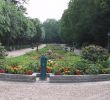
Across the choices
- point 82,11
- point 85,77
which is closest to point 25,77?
point 85,77

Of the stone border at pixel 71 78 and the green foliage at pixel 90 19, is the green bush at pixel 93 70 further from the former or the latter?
the green foliage at pixel 90 19

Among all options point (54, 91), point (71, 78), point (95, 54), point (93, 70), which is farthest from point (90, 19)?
point (54, 91)

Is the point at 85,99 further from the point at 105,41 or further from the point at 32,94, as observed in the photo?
the point at 105,41

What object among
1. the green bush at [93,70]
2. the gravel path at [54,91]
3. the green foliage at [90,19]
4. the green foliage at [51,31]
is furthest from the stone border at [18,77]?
the green foliage at [51,31]

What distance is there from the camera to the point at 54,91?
13.5 metres

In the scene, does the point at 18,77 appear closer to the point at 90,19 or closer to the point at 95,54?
Answer: the point at 95,54

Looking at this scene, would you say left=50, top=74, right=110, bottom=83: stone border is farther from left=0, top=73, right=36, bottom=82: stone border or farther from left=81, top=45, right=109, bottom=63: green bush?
left=81, top=45, right=109, bottom=63: green bush

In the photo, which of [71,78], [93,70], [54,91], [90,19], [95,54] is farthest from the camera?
[90,19]

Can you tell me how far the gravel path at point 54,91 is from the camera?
12172 mm

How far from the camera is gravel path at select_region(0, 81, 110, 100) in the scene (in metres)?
12.2

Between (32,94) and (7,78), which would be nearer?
(32,94)

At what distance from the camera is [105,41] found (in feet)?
204

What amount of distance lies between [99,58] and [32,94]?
33.5 ft

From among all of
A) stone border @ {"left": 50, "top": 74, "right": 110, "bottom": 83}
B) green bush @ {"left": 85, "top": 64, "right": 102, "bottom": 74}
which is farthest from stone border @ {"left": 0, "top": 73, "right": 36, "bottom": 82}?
green bush @ {"left": 85, "top": 64, "right": 102, "bottom": 74}
